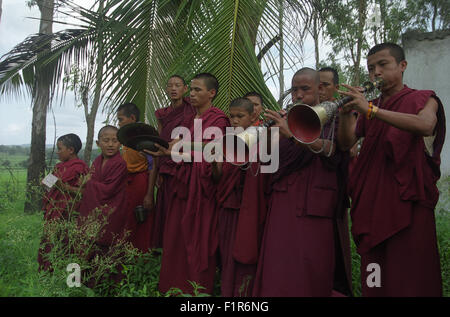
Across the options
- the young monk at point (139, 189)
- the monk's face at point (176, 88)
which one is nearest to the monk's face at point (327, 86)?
the monk's face at point (176, 88)

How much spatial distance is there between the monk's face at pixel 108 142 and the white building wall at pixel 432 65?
5.55 metres

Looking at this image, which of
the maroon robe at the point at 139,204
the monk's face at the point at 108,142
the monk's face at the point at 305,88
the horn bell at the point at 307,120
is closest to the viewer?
the horn bell at the point at 307,120

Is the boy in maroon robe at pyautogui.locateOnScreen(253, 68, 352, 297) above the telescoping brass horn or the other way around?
the other way around

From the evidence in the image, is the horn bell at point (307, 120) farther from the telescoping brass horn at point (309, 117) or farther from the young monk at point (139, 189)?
the young monk at point (139, 189)

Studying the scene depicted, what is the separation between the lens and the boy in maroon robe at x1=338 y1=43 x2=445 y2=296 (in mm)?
2324

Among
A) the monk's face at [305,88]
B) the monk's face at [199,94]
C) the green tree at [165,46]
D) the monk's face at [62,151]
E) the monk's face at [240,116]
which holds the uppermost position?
the green tree at [165,46]

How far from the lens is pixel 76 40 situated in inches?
198

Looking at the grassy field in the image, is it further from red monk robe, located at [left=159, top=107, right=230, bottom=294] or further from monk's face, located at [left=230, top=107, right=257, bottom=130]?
monk's face, located at [left=230, top=107, right=257, bottom=130]

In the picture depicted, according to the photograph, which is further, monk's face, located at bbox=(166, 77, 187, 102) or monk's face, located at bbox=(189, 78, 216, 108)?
monk's face, located at bbox=(166, 77, 187, 102)

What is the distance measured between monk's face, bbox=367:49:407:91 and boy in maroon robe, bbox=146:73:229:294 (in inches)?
51.1

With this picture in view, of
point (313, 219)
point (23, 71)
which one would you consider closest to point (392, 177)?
point (313, 219)

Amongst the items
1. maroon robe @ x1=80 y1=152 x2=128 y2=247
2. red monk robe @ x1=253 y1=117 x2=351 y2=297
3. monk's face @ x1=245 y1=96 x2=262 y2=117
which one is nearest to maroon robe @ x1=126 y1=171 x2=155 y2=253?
maroon robe @ x1=80 y1=152 x2=128 y2=247

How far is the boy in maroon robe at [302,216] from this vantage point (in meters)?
2.49
